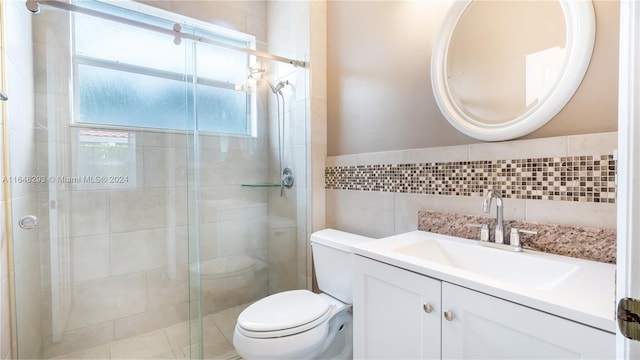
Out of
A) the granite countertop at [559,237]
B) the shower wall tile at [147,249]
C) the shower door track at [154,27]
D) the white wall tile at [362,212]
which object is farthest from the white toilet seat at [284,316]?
the shower door track at [154,27]

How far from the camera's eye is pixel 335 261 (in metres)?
1.59

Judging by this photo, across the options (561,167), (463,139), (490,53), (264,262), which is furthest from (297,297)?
(490,53)

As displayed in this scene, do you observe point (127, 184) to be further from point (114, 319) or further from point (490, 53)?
point (490, 53)

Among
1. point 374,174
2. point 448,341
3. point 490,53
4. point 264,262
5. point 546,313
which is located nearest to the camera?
point 546,313

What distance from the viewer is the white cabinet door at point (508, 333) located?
62 cm

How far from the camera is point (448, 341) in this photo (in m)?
0.83

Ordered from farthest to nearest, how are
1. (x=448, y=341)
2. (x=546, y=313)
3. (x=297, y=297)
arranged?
1. (x=297, y=297)
2. (x=448, y=341)
3. (x=546, y=313)

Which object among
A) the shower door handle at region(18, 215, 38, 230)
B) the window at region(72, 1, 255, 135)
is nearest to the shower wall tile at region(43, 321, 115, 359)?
the shower door handle at region(18, 215, 38, 230)

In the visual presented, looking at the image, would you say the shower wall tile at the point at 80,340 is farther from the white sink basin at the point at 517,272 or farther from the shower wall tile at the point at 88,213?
the white sink basin at the point at 517,272

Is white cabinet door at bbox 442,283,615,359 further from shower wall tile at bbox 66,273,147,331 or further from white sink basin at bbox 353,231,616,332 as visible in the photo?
shower wall tile at bbox 66,273,147,331

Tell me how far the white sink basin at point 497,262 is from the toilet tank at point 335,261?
393 mm

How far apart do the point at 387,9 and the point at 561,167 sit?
3.86ft

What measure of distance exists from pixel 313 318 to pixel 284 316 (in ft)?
0.44

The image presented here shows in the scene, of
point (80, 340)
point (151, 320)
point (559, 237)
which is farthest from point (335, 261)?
point (80, 340)
